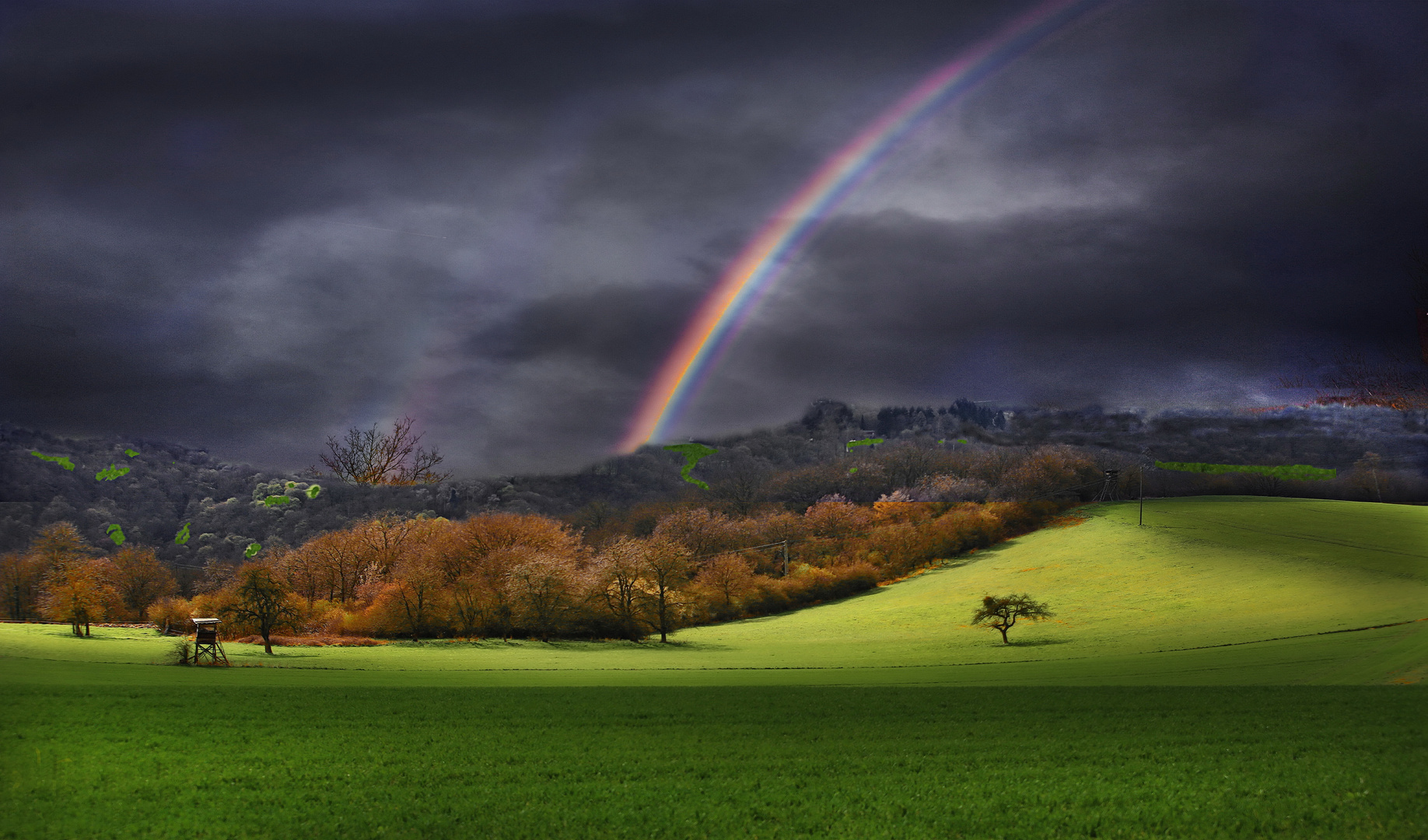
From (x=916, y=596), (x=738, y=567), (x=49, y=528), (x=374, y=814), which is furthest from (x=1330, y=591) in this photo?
(x=49, y=528)

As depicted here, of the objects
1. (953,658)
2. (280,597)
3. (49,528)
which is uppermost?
(49,528)

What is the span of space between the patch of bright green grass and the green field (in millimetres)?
88

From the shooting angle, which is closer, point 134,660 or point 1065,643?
point 134,660

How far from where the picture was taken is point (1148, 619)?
7125 centimetres

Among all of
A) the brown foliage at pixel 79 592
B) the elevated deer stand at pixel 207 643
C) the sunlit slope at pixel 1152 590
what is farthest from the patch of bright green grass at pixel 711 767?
the brown foliage at pixel 79 592

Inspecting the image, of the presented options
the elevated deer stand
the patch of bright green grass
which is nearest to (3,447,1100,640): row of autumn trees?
the elevated deer stand

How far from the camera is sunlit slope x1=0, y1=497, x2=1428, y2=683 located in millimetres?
45156

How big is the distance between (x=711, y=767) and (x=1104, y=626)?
63.3 metres

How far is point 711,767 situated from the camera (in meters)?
19.2

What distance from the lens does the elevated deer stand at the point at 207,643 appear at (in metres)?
45.5

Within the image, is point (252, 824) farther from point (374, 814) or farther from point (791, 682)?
point (791, 682)

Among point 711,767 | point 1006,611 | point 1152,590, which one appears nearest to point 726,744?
point 711,767

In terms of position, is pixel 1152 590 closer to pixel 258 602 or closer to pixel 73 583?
pixel 258 602

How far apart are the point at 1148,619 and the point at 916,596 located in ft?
85.4
